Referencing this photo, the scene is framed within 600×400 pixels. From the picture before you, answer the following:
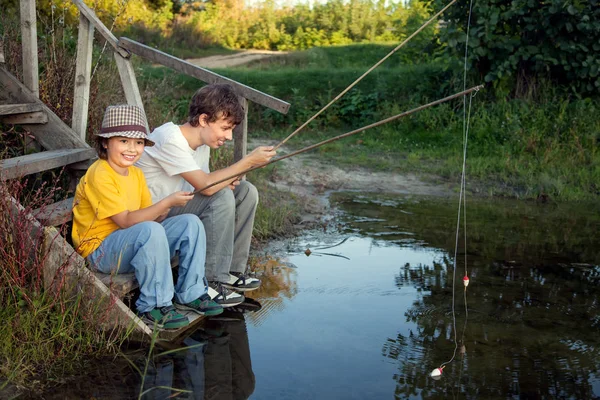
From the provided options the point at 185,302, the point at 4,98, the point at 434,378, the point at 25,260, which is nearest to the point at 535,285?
the point at 434,378

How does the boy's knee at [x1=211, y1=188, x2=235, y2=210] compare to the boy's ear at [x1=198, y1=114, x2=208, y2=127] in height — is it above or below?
below

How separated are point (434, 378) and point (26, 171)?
278cm

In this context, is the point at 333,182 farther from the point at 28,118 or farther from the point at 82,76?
the point at 28,118

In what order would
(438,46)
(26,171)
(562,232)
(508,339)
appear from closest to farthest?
(508,339) → (26,171) → (562,232) → (438,46)

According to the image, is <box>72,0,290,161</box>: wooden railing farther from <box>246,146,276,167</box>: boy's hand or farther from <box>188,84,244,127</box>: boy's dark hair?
<box>246,146,276,167</box>: boy's hand

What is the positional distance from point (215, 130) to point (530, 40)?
6.72 meters

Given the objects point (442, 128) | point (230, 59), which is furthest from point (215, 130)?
point (230, 59)

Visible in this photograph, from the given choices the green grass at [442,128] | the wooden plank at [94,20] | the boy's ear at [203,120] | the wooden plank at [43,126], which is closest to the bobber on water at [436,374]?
the boy's ear at [203,120]

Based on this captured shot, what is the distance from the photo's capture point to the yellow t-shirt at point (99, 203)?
158 inches

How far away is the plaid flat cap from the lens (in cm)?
404

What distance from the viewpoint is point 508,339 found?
4223 mm

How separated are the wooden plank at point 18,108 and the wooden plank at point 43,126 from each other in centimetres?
6

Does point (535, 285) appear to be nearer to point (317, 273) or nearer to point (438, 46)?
point (317, 273)

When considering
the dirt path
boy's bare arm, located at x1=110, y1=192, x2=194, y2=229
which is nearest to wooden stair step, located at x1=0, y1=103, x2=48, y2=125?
boy's bare arm, located at x1=110, y1=192, x2=194, y2=229
